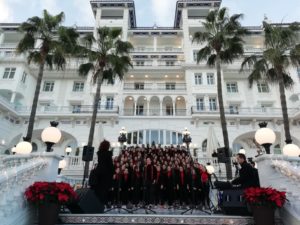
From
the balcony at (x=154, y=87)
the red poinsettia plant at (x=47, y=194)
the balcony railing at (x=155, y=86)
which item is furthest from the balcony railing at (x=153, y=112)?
the red poinsettia plant at (x=47, y=194)

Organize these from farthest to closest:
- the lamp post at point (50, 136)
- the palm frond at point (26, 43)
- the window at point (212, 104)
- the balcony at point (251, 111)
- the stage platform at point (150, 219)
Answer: the window at point (212, 104) → the balcony at point (251, 111) → the palm frond at point (26, 43) → the lamp post at point (50, 136) → the stage platform at point (150, 219)

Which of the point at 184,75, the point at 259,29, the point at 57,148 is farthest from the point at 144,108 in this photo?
the point at 259,29

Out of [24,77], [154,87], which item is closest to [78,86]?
[24,77]

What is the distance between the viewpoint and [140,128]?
1004 inches

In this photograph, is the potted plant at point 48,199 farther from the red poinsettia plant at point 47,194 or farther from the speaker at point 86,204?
the speaker at point 86,204

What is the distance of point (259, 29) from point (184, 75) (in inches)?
560

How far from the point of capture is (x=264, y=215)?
4.17 meters

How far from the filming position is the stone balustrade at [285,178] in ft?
14.0

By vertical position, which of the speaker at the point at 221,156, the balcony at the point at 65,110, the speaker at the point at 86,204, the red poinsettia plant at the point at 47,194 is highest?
the balcony at the point at 65,110

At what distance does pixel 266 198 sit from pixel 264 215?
0.32 m

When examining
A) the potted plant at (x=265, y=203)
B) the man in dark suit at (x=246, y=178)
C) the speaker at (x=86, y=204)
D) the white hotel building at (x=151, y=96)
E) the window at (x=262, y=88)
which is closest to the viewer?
the potted plant at (x=265, y=203)

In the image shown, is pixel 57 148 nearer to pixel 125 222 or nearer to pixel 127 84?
pixel 127 84

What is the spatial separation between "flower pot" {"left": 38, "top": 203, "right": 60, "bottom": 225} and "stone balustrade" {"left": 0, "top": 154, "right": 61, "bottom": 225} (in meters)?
0.34

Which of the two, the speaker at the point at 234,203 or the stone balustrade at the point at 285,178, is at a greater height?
the stone balustrade at the point at 285,178
